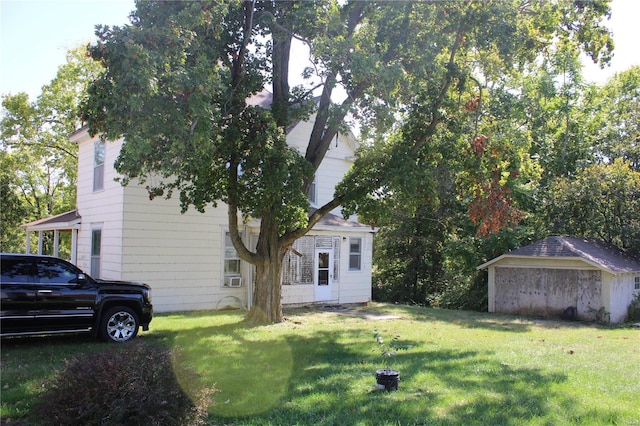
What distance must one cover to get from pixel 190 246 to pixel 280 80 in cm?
622

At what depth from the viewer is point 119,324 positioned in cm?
1038

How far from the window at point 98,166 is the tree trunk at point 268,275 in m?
6.78

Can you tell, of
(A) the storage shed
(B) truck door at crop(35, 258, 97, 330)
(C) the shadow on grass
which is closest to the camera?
(C) the shadow on grass

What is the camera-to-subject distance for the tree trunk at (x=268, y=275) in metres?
13.6

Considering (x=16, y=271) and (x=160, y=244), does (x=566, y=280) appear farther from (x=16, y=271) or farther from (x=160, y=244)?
(x=16, y=271)

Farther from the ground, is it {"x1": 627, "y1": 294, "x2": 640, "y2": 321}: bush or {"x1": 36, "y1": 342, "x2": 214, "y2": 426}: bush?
{"x1": 36, "y1": 342, "x2": 214, "y2": 426}: bush

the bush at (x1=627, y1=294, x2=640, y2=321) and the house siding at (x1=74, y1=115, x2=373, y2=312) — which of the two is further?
the bush at (x1=627, y1=294, x2=640, y2=321)

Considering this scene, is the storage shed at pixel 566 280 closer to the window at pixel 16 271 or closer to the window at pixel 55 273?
the window at pixel 55 273

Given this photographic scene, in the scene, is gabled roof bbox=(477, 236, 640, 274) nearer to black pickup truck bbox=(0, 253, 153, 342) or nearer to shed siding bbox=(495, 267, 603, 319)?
shed siding bbox=(495, 267, 603, 319)

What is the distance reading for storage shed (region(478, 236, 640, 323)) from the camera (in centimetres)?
1712

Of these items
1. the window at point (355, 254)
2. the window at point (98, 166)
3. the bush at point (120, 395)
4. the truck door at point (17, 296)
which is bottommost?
the bush at point (120, 395)

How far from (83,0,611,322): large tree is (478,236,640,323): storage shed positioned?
25.0 feet

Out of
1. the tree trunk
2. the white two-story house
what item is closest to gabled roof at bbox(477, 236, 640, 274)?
the white two-story house

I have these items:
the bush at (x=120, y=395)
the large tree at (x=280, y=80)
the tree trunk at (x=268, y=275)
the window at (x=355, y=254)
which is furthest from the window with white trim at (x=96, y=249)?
the bush at (x=120, y=395)
